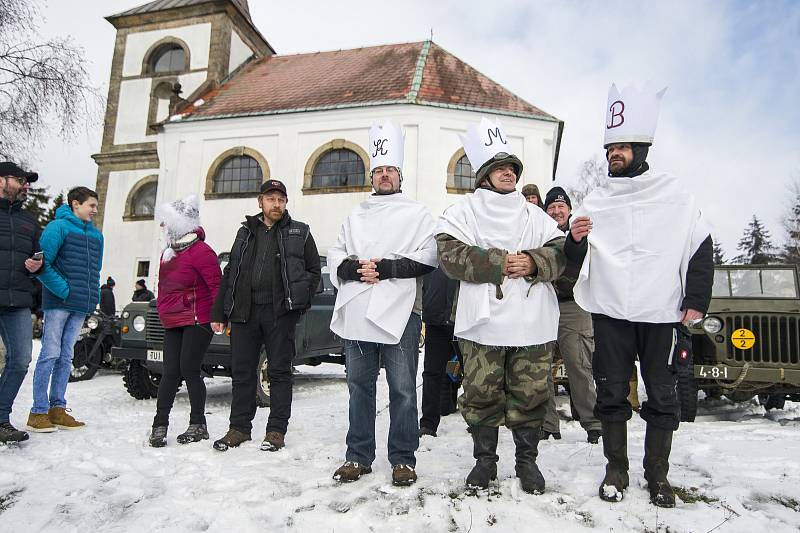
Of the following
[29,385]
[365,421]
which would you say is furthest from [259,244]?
[29,385]

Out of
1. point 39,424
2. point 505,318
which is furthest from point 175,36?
point 505,318

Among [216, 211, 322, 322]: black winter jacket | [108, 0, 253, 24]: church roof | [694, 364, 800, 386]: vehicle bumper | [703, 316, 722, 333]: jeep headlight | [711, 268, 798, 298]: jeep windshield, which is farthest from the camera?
[108, 0, 253, 24]: church roof

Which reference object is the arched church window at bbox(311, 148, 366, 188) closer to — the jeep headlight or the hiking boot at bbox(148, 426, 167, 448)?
the jeep headlight

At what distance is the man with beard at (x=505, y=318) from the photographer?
3.15 meters

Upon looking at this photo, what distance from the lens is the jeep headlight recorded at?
19.7 ft

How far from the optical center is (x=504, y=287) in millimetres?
3195

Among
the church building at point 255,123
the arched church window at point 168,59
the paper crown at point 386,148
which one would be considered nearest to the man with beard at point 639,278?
the paper crown at point 386,148

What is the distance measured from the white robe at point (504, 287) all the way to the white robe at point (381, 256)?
0.19 meters

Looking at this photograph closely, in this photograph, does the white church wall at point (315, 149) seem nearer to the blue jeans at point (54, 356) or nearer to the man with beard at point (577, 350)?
the man with beard at point (577, 350)

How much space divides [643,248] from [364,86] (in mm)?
18795

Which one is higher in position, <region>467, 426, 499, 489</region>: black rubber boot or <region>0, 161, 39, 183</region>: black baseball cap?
<region>0, 161, 39, 183</region>: black baseball cap

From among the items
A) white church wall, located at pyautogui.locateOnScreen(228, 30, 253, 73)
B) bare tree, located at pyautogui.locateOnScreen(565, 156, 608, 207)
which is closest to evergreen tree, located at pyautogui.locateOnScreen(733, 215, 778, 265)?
bare tree, located at pyautogui.locateOnScreen(565, 156, 608, 207)

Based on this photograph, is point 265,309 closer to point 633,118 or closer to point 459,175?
point 633,118

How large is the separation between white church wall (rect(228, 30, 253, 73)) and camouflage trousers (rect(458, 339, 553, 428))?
24.5 metres
